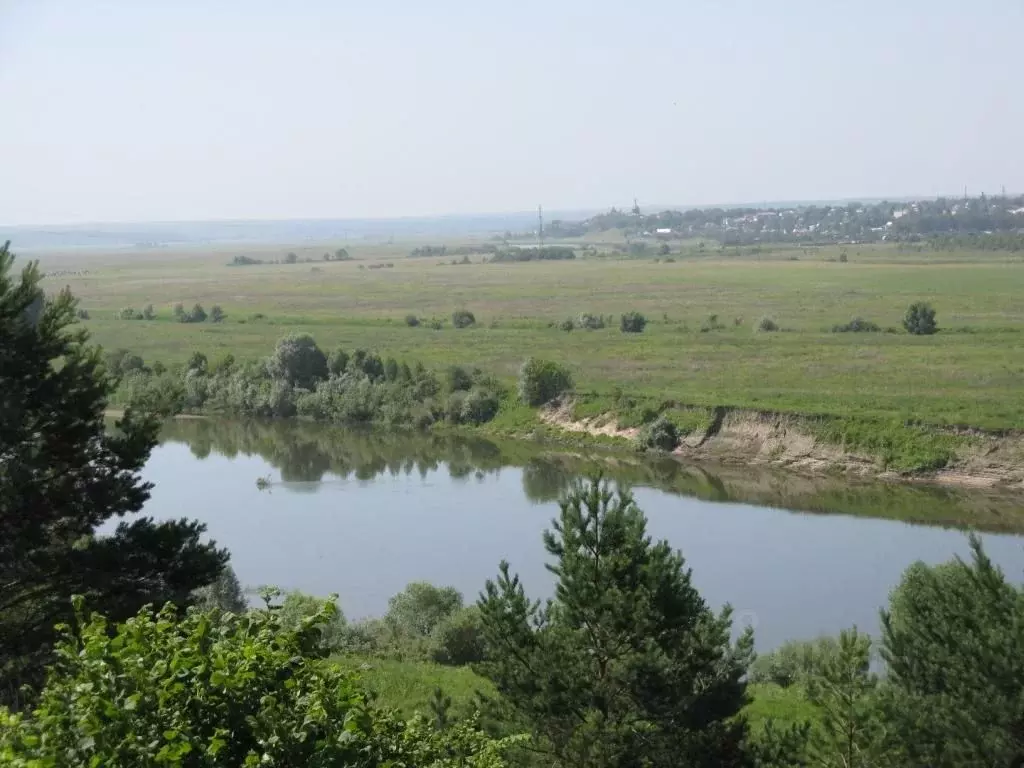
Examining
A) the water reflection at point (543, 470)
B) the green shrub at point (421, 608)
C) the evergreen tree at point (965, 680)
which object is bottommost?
the water reflection at point (543, 470)

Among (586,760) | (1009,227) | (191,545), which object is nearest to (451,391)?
(191,545)

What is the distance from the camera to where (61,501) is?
10773 mm

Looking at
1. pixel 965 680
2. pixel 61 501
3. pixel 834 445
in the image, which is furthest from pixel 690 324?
pixel 965 680

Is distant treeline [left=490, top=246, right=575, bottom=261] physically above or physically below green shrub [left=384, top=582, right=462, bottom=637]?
below

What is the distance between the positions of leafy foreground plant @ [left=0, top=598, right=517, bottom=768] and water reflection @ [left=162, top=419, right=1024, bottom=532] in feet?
78.7

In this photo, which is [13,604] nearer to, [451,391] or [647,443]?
[647,443]

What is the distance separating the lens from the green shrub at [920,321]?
47781 mm

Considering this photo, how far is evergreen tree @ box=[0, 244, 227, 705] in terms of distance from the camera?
1034cm

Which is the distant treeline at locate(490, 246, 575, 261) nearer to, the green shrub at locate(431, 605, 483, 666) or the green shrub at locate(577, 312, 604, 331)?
the green shrub at locate(577, 312, 604, 331)

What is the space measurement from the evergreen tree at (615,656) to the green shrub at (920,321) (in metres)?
41.0

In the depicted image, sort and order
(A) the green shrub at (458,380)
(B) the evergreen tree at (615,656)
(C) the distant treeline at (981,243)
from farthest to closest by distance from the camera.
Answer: (C) the distant treeline at (981,243), (A) the green shrub at (458,380), (B) the evergreen tree at (615,656)

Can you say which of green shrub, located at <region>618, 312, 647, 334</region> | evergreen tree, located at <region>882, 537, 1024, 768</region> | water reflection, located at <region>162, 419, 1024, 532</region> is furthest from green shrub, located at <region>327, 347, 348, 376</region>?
evergreen tree, located at <region>882, 537, 1024, 768</region>

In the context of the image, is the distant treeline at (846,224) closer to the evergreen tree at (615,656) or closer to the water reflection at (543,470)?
the water reflection at (543,470)

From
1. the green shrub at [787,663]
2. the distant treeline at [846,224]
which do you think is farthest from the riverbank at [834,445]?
the distant treeline at [846,224]
